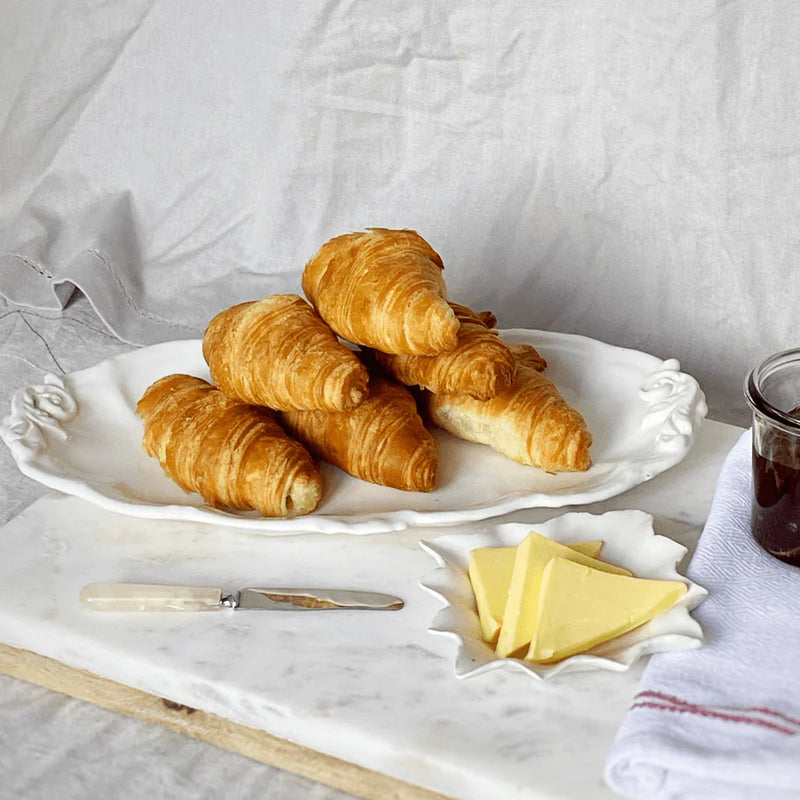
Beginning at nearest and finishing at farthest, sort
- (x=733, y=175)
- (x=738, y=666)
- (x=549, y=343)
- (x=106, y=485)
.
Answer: (x=738, y=666)
(x=106, y=485)
(x=549, y=343)
(x=733, y=175)

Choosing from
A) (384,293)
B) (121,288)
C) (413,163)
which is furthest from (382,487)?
(121,288)

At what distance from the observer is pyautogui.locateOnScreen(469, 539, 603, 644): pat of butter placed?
822mm

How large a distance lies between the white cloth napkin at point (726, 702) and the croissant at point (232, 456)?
0.33 m

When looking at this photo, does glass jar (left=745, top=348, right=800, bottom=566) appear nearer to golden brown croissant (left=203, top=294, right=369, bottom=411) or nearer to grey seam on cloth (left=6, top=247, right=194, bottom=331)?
golden brown croissant (left=203, top=294, right=369, bottom=411)

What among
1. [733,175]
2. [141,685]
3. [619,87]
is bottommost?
[141,685]

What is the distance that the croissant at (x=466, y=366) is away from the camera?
1.02 m

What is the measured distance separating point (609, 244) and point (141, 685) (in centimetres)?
86

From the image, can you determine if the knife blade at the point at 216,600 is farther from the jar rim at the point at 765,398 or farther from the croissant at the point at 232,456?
the jar rim at the point at 765,398

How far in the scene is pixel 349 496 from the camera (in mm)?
1037

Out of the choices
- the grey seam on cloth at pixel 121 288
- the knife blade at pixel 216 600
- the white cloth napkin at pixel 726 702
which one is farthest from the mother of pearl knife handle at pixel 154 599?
the grey seam on cloth at pixel 121 288

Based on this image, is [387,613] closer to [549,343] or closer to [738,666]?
[738,666]

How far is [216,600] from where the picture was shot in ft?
2.89

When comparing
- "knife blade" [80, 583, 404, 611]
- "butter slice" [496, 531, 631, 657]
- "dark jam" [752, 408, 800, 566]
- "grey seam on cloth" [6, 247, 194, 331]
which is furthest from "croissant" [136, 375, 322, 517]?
"grey seam on cloth" [6, 247, 194, 331]

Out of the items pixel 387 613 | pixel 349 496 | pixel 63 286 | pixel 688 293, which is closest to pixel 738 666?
pixel 387 613
